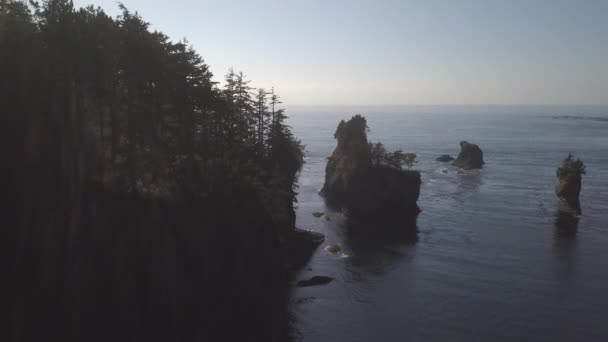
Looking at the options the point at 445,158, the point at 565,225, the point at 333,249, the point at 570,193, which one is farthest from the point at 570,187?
the point at 445,158

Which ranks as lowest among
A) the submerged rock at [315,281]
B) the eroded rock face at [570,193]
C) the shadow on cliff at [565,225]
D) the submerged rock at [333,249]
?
the submerged rock at [315,281]

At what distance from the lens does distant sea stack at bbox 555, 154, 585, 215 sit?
239 feet

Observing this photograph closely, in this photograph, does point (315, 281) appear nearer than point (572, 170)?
Yes

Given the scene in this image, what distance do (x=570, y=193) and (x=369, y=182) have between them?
3481cm

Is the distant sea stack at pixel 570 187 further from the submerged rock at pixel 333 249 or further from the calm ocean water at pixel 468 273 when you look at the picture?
the submerged rock at pixel 333 249

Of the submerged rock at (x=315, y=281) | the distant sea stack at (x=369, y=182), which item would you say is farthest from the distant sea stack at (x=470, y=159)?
the submerged rock at (x=315, y=281)

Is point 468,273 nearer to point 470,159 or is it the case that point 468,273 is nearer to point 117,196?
point 117,196

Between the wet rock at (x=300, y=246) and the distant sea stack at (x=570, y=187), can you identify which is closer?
the wet rock at (x=300, y=246)

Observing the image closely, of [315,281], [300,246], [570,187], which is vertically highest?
[570,187]

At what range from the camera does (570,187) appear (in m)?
74.9

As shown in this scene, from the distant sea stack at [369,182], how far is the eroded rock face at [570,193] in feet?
83.5

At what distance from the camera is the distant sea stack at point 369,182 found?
7400cm

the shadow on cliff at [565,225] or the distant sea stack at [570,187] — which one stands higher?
the distant sea stack at [570,187]

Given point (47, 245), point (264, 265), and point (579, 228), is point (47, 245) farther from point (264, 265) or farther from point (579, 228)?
point (579, 228)
